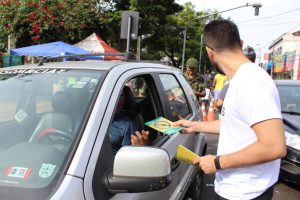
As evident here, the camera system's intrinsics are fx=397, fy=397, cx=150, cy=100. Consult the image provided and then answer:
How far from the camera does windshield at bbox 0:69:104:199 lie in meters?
1.84

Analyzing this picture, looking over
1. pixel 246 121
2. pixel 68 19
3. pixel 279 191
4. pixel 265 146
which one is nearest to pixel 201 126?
pixel 246 121

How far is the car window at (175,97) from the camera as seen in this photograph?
11.4 feet

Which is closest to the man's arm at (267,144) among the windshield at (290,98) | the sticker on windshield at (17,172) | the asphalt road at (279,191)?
the sticker on windshield at (17,172)

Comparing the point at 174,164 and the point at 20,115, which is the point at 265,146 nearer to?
the point at 174,164

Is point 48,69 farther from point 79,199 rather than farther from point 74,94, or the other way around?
point 79,199

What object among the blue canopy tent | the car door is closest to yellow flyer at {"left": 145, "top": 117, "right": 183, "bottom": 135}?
the car door

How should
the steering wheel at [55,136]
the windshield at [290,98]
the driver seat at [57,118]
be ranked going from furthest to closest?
the windshield at [290,98], the driver seat at [57,118], the steering wheel at [55,136]

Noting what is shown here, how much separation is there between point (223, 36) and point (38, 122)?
1.17 m

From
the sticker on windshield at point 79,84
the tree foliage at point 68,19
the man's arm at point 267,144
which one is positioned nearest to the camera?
the man's arm at point 267,144

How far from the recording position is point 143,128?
337cm

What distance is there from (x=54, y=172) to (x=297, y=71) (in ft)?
209

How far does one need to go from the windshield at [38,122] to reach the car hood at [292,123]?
3.84 m

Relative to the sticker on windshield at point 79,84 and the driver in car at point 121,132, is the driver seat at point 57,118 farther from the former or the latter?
the driver in car at point 121,132

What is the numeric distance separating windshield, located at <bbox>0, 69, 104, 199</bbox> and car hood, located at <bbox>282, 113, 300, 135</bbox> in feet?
12.6
